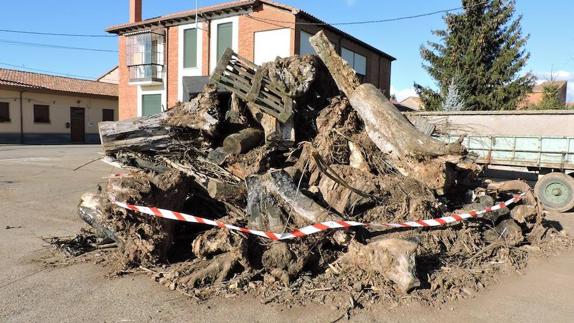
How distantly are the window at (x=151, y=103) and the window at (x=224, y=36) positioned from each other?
545 centimetres

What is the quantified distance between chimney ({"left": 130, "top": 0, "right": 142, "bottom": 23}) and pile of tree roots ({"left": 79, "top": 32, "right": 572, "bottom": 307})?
21.1 meters

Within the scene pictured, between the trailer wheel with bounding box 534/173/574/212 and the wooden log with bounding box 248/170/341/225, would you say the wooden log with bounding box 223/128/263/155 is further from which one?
the trailer wheel with bounding box 534/173/574/212

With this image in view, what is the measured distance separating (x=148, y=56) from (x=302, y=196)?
21.7 metres

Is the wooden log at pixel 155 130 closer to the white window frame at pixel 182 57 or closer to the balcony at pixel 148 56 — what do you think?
the white window frame at pixel 182 57

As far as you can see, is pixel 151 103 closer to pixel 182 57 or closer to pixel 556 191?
pixel 182 57

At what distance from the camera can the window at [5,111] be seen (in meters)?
29.6

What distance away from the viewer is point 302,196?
5.11m

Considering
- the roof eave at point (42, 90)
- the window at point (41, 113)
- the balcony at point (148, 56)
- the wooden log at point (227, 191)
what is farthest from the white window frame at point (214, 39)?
the window at point (41, 113)

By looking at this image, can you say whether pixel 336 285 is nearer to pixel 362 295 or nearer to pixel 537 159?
pixel 362 295

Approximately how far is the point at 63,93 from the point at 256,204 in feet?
107

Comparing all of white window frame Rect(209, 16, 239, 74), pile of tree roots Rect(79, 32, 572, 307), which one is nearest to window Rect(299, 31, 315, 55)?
white window frame Rect(209, 16, 239, 74)

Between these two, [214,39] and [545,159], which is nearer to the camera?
[545,159]

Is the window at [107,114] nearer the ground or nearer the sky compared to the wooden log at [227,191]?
nearer the sky

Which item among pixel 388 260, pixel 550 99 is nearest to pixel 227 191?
pixel 388 260
